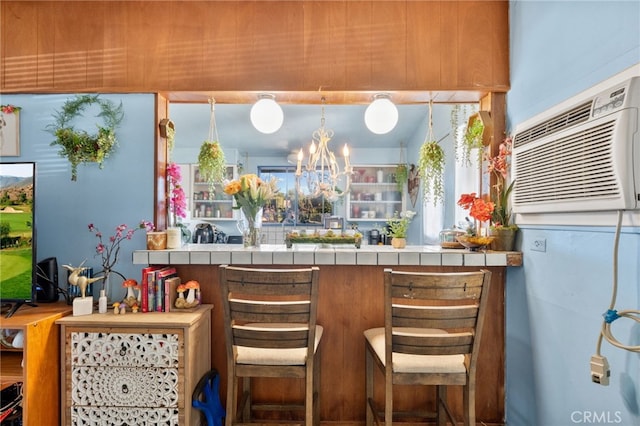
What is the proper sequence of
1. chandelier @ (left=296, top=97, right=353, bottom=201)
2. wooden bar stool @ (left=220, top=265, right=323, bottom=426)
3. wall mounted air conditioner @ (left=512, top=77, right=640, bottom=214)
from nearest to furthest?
wall mounted air conditioner @ (left=512, top=77, right=640, bottom=214)
wooden bar stool @ (left=220, top=265, right=323, bottom=426)
chandelier @ (left=296, top=97, right=353, bottom=201)

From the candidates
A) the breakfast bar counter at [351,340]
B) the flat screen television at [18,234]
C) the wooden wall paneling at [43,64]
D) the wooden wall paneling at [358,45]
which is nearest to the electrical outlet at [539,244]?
the breakfast bar counter at [351,340]

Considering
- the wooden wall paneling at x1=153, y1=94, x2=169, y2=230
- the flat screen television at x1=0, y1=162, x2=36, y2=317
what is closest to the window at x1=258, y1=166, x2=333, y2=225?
the wooden wall paneling at x1=153, y1=94, x2=169, y2=230

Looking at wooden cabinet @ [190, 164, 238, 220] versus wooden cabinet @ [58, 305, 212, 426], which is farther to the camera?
wooden cabinet @ [190, 164, 238, 220]

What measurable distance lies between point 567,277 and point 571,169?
49 cm

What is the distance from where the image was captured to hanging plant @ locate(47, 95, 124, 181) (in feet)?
6.70

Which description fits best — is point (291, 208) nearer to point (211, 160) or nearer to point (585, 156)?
point (211, 160)

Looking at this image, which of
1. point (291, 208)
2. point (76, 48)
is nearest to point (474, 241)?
point (76, 48)

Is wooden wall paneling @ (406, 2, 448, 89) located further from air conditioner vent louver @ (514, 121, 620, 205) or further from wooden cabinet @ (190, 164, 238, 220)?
wooden cabinet @ (190, 164, 238, 220)

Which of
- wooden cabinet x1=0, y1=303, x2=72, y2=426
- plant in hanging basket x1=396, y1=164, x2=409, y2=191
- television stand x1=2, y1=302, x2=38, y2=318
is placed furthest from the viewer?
plant in hanging basket x1=396, y1=164, x2=409, y2=191

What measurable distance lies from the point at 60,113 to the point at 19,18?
2.05ft

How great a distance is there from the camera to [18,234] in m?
1.78

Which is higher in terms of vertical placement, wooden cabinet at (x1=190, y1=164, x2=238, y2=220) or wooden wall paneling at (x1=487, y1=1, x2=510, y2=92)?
wooden wall paneling at (x1=487, y1=1, x2=510, y2=92)

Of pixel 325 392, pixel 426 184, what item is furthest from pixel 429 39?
pixel 325 392

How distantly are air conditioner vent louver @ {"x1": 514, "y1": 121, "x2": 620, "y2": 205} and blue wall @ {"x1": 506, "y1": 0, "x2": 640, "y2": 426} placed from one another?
15cm
